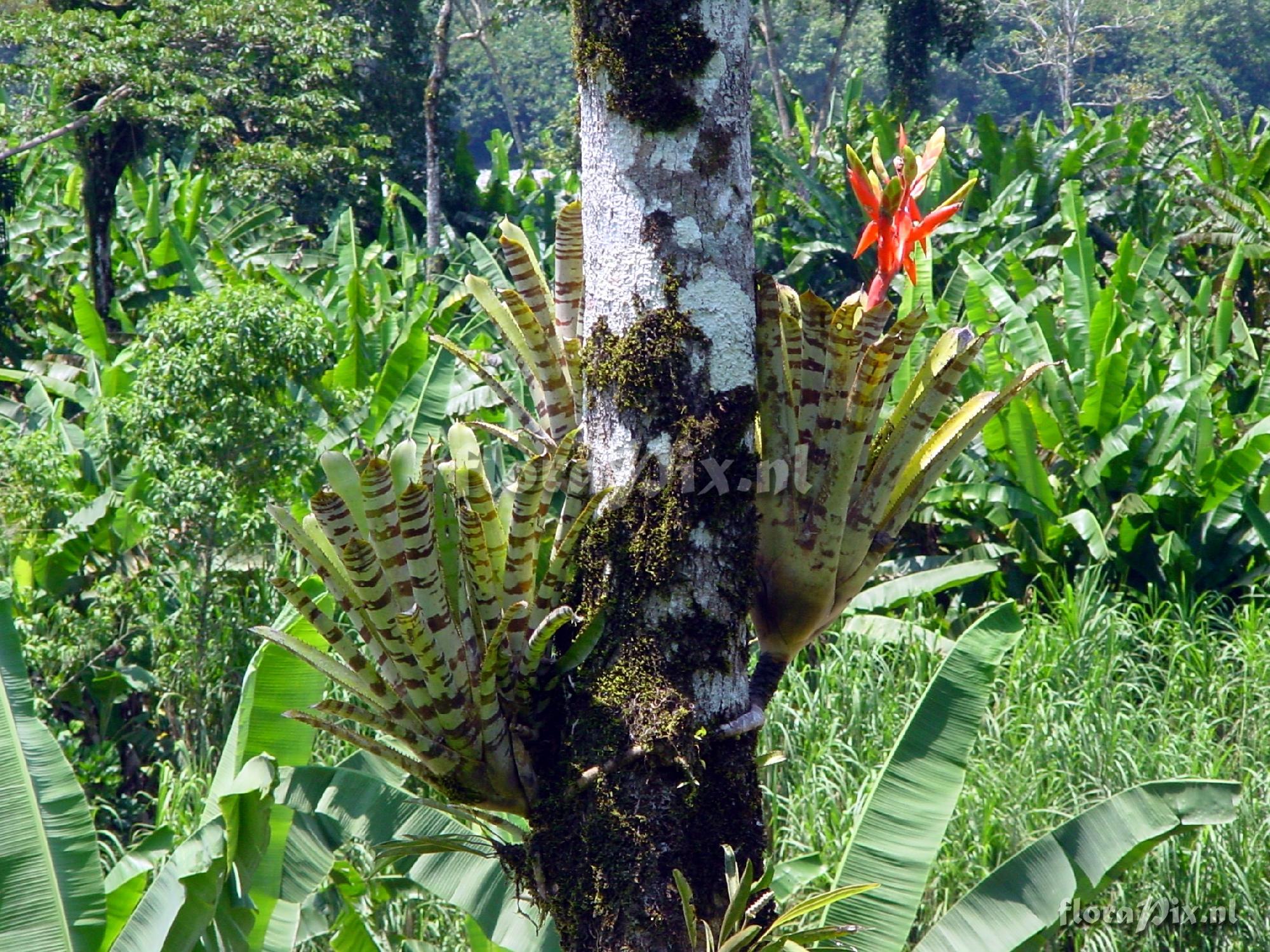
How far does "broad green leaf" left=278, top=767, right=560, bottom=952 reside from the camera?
2812 mm

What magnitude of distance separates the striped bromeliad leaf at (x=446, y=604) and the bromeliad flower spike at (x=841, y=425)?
0.37m

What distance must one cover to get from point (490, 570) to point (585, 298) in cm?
51

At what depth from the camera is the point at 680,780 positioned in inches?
75.6

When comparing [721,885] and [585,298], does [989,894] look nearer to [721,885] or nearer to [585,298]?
[721,885]

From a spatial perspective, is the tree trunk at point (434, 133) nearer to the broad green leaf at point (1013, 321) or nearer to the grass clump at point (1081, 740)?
the broad green leaf at point (1013, 321)

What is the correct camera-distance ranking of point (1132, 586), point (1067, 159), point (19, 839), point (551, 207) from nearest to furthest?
point (19, 839)
point (1132, 586)
point (1067, 159)
point (551, 207)

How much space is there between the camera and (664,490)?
194 centimetres

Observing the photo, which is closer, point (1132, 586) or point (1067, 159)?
point (1132, 586)

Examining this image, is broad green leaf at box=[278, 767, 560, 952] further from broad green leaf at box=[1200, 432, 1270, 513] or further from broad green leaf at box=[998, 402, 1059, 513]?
broad green leaf at box=[1200, 432, 1270, 513]

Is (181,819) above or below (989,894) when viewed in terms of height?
below

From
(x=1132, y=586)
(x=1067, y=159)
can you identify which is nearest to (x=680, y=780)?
(x=1132, y=586)

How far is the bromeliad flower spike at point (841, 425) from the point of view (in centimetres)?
202

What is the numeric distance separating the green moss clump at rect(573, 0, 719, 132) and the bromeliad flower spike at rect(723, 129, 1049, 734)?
0.33 metres

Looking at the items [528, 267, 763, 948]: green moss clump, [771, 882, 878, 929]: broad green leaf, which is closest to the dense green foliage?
[528, 267, 763, 948]: green moss clump
